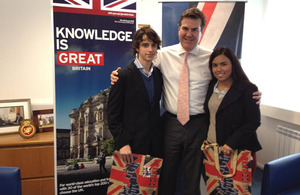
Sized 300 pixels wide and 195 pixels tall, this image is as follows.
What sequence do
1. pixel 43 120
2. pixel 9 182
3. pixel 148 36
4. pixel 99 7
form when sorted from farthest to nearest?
1. pixel 43 120
2. pixel 99 7
3. pixel 148 36
4. pixel 9 182

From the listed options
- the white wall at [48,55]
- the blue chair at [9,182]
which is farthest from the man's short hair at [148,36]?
the blue chair at [9,182]

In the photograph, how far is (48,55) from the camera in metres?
2.53

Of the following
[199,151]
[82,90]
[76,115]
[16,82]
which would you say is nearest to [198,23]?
[199,151]

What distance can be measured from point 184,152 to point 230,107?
501 mm

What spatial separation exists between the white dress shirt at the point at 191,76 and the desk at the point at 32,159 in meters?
1.32

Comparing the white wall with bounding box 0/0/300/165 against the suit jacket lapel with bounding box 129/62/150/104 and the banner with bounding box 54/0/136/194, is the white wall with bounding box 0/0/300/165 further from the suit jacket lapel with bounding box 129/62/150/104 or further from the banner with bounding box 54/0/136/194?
the suit jacket lapel with bounding box 129/62/150/104

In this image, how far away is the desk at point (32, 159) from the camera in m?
2.07

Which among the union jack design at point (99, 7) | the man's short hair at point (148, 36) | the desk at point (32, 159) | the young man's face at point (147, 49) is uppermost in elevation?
the union jack design at point (99, 7)

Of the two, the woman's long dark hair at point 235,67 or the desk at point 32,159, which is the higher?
the woman's long dark hair at point 235,67

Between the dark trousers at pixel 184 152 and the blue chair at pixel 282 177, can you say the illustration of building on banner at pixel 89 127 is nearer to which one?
the dark trousers at pixel 184 152

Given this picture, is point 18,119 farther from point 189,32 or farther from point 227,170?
point 227,170

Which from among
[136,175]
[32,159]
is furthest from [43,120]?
[136,175]

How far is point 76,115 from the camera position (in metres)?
1.86

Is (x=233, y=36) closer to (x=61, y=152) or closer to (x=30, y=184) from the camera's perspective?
(x=61, y=152)
